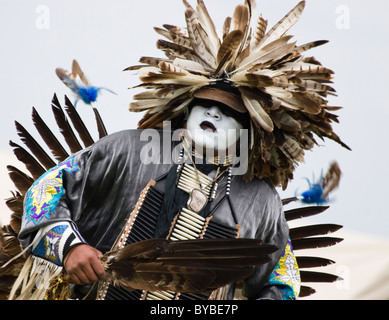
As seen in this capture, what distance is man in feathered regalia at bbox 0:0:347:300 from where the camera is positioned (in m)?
2.57

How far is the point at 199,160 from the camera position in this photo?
279 cm

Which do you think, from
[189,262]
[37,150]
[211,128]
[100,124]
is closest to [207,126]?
[211,128]

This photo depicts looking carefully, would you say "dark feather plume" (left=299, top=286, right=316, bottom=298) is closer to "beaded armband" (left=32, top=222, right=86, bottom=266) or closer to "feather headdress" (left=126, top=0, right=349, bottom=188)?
"feather headdress" (left=126, top=0, right=349, bottom=188)

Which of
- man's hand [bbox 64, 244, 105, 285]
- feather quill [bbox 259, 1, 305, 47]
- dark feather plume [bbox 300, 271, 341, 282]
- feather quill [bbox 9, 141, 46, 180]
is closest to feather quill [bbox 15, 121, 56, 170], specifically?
feather quill [bbox 9, 141, 46, 180]

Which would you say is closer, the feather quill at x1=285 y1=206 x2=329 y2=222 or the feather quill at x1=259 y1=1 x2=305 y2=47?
the feather quill at x1=259 y1=1 x2=305 y2=47

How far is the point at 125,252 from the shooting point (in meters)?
2.29

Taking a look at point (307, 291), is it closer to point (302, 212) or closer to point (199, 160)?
point (302, 212)

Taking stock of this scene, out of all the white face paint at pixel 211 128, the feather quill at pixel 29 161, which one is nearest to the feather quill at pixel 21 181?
the feather quill at pixel 29 161

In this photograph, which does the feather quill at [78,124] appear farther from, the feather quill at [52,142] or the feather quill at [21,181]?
the feather quill at [21,181]

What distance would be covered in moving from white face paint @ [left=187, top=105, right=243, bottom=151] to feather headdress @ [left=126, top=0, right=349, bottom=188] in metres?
0.06

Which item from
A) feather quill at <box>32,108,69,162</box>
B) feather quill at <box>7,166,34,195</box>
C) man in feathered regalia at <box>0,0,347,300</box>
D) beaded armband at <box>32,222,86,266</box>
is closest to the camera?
beaded armband at <box>32,222,86,266</box>
